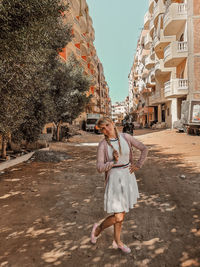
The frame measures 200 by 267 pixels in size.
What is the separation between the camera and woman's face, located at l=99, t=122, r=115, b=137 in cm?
232

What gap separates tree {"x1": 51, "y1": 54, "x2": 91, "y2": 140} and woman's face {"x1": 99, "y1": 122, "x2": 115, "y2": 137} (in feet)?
31.5

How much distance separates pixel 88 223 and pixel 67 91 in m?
12.2

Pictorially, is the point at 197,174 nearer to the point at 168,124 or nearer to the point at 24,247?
the point at 24,247

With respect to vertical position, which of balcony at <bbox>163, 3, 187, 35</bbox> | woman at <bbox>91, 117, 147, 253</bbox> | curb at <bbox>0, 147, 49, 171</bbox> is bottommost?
curb at <bbox>0, 147, 49, 171</bbox>

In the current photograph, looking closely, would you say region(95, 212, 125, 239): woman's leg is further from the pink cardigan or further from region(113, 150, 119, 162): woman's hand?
region(113, 150, 119, 162): woman's hand

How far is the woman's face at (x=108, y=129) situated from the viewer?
7.60 feet

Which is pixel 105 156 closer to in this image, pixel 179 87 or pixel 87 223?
pixel 87 223

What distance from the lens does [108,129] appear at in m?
2.33

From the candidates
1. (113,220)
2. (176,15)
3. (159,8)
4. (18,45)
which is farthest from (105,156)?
(159,8)

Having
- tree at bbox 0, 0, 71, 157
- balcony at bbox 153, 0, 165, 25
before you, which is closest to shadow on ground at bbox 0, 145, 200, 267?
tree at bbox 0, 0, 71, 157

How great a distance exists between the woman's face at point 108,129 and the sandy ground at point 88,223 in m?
1.56

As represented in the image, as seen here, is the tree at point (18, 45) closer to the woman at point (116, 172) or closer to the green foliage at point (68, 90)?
the woman at point (116, 172)

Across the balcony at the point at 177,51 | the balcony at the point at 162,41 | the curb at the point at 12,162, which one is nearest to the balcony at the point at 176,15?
the balcony at the point at 177,51

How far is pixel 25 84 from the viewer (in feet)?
20.4
